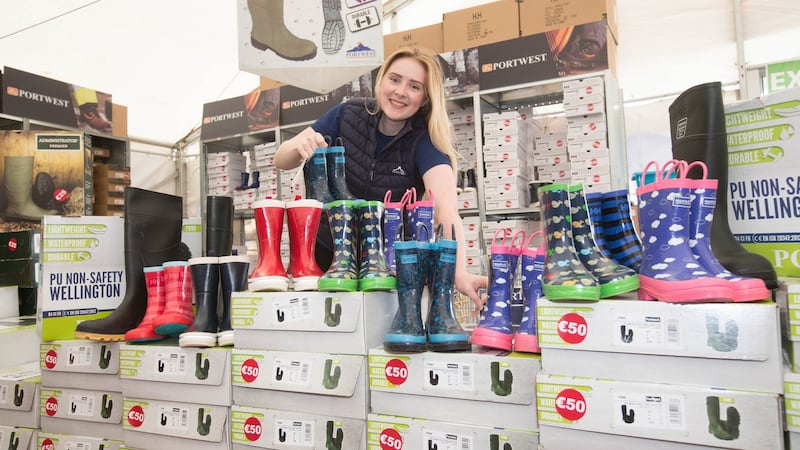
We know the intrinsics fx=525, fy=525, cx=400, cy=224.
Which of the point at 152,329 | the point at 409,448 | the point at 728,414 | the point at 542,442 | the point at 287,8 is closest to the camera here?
the point at 728,414

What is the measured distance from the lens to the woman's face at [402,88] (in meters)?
1.64

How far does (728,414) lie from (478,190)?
2813 mm

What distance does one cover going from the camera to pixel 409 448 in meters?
1.06

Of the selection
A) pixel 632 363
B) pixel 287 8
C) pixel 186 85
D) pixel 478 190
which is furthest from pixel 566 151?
pixel 186 85

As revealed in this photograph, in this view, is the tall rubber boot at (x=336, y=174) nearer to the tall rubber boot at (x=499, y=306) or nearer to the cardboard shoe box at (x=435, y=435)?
the tall rubber boot at (x=499, y=306)

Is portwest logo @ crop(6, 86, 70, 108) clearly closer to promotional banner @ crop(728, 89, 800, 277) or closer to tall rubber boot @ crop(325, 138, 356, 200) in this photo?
Answer: tall rubber boot @ crop(325, 138, 356, 200)

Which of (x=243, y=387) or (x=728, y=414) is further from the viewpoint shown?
(x=243, y=387)

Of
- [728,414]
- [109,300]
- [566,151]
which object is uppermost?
[566,151]

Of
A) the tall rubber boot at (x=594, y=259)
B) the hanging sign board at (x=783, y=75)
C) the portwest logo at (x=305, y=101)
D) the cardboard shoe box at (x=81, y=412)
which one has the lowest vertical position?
the cardboard shoe box at (x=81, y=412)

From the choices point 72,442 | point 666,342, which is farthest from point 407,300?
point 72,442

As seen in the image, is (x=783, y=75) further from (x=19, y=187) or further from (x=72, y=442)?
(x=19, y=187)

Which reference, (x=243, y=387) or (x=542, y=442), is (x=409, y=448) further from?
(x=243, y=387)

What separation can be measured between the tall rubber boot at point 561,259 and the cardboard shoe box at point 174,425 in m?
0.84

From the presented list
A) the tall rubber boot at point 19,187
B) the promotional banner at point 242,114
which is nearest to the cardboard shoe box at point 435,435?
the tall rubber boot at point 19,187
